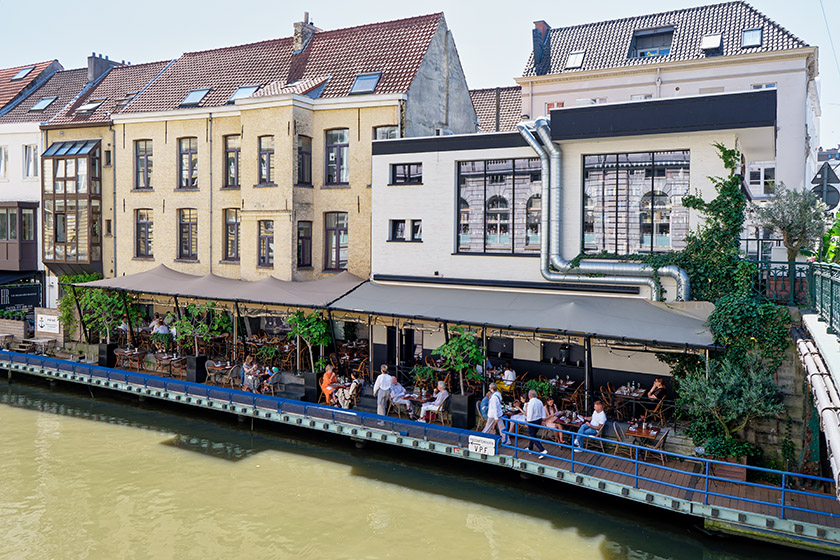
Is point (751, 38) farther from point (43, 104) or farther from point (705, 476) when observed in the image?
point (43, 104)

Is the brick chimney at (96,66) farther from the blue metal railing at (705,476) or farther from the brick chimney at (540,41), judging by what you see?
the blue metal railing at (705,476)

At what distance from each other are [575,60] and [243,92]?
47.2ft

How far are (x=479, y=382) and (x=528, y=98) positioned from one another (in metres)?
16.9

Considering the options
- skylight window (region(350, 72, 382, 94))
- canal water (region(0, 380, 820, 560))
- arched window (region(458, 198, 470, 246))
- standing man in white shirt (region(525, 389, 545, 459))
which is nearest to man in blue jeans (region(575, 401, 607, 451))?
standing man in white shirt (region(525, 389, 545, 459))

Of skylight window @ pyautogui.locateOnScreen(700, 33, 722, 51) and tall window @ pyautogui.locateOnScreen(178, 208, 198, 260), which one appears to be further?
skylight window @ pyautogui.locateOnScreen(700, 33, 722, 51)

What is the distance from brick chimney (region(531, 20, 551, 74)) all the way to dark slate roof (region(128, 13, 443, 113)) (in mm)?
7196

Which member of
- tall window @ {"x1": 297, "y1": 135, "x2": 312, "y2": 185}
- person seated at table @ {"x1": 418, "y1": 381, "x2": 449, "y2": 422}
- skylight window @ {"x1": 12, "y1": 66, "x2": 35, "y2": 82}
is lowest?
person seated at table @ {"x1": 418, "y1": 381, "x2": 449, "y2": 422}

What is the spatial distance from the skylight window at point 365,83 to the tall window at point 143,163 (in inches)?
371

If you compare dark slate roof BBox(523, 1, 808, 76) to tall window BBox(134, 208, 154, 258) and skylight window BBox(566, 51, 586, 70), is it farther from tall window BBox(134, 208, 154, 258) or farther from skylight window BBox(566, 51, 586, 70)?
tall window BBox(134, 208, 154, 258)

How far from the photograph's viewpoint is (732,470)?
13.8 metres

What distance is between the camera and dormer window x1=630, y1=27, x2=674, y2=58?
94.5 ft

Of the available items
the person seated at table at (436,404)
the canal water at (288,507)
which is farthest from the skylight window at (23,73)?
the person seated at table at (436,404)

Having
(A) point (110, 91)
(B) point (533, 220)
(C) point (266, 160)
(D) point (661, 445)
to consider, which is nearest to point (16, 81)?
(A) point (110, 91)

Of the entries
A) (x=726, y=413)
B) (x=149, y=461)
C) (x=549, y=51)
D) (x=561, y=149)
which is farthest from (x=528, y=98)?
(x=149, y=461)
